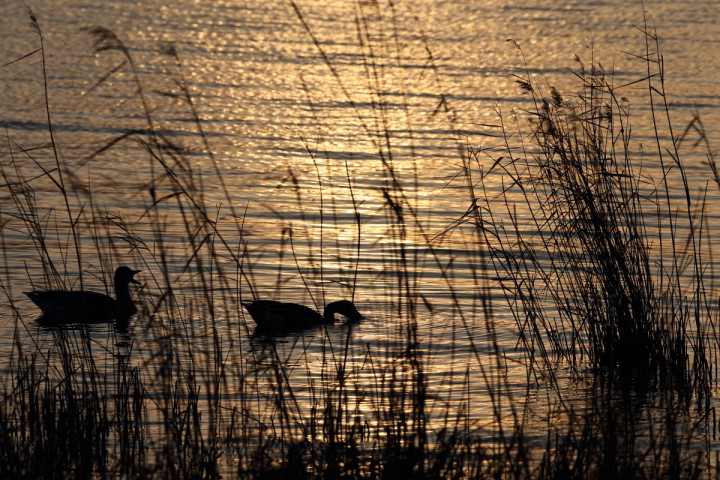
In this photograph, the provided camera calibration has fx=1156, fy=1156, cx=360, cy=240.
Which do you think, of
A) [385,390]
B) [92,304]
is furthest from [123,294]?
[385,390]

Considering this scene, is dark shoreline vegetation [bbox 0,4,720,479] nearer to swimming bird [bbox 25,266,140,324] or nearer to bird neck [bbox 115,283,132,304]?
swimming bird [bbox 25,266,140,324]

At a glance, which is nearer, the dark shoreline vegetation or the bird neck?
the dark shoreline vegetation

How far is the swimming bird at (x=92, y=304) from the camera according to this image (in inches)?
323

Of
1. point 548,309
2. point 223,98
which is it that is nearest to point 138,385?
point 548,309

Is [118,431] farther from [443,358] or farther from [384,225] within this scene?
[384,225]

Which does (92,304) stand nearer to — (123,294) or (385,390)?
(123,294)

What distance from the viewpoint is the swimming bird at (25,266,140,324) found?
26.9 feet

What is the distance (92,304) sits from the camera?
33.4 ft

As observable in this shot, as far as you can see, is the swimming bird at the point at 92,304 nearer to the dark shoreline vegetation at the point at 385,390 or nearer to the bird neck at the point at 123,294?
the bird neck at the point at 123,294

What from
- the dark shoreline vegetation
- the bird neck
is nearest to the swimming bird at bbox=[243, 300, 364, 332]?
the dark shoreline vegetation

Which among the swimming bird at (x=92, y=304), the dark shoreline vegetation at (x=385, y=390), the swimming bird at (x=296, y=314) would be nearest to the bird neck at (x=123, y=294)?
the swimming bird at (x=92, y=304)

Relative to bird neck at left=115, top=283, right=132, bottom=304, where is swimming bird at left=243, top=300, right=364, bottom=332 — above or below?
below

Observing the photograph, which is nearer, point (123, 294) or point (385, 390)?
point (385, 390)

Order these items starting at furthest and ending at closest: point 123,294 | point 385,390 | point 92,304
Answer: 1. point 92,304
2. point 123,294
3. point 385,390
